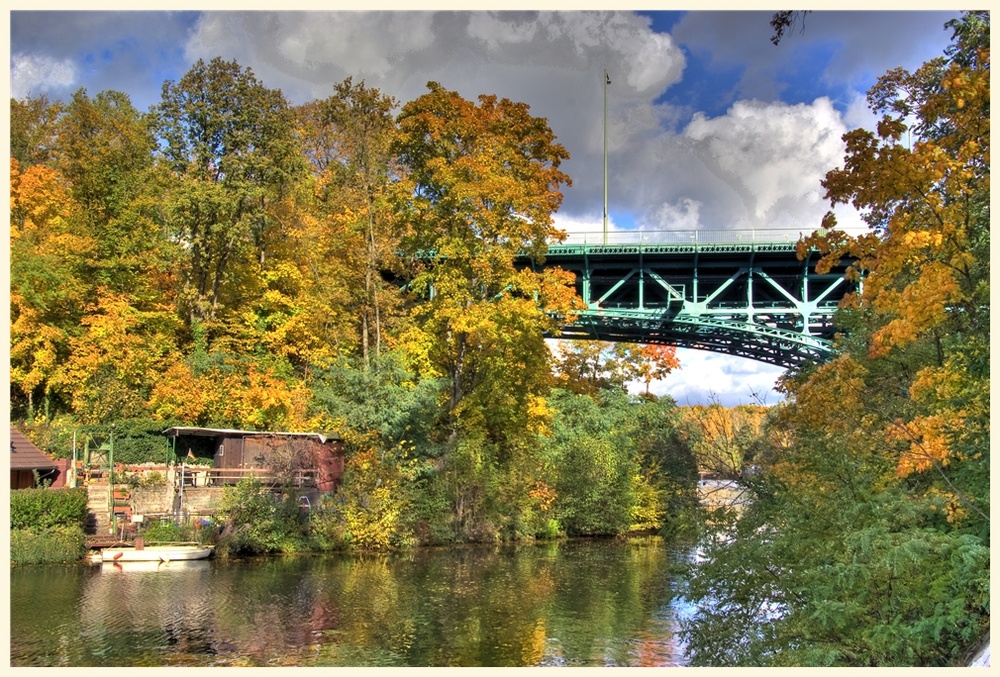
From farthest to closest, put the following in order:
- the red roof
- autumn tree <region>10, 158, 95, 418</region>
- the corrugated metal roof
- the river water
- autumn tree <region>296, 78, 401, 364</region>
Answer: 1. autumn tree <region>296, 78, 401, 364</region>
2. the corrugated metal roof
3. autumn tree <region>10, 158, 95, 418</region>
4. the red roof
5. the river water

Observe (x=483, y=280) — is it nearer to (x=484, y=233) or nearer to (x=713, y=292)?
(x=484, y=233)

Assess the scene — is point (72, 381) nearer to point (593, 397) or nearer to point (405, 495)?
point (405, 495)

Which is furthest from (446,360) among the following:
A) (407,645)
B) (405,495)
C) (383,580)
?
(407,645)

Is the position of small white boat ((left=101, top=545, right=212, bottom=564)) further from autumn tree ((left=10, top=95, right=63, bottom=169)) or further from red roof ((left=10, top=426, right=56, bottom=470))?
autumn tree ((left=10, top=95, right=63, bottom=169))

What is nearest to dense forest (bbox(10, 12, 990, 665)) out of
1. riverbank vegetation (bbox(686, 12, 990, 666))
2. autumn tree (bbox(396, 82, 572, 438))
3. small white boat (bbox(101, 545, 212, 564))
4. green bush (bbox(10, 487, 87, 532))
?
autumn tree (bbox(396, 82, 572, 438))

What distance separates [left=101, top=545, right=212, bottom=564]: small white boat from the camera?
23953 millimetres

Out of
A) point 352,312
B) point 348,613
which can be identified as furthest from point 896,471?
point 352,312

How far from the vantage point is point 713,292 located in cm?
4153

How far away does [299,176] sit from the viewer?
36.6 m

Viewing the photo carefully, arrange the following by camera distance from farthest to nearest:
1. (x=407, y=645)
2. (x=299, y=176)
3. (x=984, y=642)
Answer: (x=299, y=176) < (x=407, y=645) < (x=984, y=642)

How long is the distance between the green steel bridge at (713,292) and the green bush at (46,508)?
20487mm

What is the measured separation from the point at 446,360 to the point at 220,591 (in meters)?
13.2

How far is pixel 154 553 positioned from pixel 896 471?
19.9 meters

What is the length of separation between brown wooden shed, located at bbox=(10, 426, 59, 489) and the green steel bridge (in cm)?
2065
